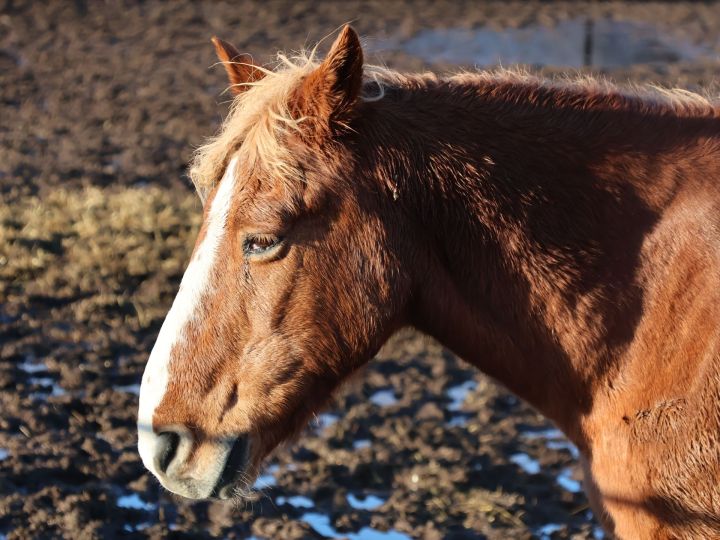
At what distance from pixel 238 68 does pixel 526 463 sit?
2819 mm

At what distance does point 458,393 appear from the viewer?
229 inches

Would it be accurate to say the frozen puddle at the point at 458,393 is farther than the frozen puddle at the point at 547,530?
Yes

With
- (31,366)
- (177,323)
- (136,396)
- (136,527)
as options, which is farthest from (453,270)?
(31,366)

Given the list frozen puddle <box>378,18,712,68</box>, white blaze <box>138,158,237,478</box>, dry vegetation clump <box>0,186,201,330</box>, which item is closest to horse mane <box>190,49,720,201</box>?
white blaze <box>138,158,237,478</box>

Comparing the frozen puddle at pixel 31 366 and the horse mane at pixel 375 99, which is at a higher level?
the horse mane at pixel 375 99

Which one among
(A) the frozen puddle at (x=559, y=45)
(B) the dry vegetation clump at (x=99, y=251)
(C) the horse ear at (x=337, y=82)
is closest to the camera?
(C) the horse ear at (x=337, y=82)

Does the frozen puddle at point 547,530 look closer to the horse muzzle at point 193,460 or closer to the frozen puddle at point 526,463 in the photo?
the frozen puddle at point 526,463

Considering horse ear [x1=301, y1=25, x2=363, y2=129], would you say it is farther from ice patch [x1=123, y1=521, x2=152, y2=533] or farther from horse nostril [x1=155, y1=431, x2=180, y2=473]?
ice patch [x1=123, y1=521, x2=152, y2=533]

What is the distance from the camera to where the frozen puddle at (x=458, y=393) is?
5.66 metres

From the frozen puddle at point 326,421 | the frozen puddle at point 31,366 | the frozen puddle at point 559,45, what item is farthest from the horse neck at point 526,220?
the frozen puddle at point 559,45

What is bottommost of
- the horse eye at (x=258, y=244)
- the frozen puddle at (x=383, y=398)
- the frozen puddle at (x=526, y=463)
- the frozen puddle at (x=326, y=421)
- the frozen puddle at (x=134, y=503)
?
the frozen puddle at (x=134, y=503)

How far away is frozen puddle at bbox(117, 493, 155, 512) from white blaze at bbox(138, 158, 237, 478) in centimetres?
175

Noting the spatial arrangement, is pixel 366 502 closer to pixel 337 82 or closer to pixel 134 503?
pixel 134 503

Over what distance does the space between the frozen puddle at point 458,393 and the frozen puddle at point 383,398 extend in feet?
1.11
